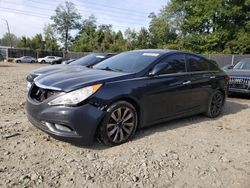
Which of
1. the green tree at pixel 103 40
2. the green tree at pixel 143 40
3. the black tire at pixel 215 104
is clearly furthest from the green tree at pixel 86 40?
the black tire at pixel 215 104

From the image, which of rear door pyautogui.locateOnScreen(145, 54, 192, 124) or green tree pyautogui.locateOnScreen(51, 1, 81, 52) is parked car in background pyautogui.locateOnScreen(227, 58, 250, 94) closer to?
rear door pyautogui.locateOnScreen(145, 54, 192, 124)

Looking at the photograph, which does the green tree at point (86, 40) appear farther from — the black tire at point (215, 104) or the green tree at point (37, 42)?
the black tire at point (215, 104)

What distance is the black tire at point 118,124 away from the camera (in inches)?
159

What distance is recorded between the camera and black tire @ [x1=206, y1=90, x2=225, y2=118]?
617 cm

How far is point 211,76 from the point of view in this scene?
6.13 meters

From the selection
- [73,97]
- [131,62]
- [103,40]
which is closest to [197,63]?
A: [131,62]

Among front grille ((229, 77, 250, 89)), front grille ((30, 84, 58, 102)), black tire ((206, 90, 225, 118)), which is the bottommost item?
black tire ((206, 90, 225, 118))

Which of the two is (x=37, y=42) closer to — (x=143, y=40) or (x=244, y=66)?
(x=143, y=40)

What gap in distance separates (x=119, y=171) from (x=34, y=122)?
152 centimetres

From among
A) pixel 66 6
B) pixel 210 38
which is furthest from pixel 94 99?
pixel 66 6

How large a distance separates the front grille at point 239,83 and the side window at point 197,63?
299 cm

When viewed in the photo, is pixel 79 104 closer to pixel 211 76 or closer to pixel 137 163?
pixel 137 163

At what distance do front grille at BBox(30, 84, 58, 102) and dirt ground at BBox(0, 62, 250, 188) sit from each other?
23.9 inches

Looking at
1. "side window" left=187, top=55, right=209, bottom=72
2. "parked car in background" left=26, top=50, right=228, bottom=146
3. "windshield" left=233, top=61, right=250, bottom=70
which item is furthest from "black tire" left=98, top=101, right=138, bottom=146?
"windshield" left=233, top=61, right=250, bottom=70
